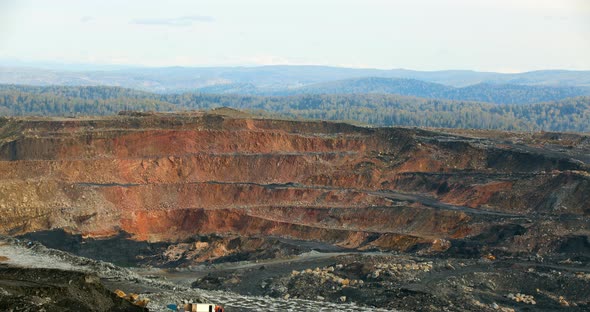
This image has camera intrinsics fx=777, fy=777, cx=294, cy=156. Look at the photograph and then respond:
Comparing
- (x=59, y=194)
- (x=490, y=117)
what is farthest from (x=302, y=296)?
(x=490, y=117)

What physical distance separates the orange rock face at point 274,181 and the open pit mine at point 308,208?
0.17 meters

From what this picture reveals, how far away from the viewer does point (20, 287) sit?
23.4m

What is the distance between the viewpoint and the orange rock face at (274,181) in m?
63.5

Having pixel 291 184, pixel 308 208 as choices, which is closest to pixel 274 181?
pixel 291 184

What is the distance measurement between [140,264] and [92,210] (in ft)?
41.4

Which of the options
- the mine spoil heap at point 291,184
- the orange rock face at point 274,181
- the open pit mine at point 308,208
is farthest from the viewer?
the orange rock face at point 274,181

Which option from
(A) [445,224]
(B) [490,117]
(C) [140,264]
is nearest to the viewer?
(C) [140,264]

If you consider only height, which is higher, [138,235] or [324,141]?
[324,141]

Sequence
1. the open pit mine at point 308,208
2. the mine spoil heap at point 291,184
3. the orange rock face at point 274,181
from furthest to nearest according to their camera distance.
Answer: the orange rock face at point 274,181, the mine spoil heap at point 291,184, the open pit mine at point 308,208

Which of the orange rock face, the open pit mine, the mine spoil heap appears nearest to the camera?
the open pit mine

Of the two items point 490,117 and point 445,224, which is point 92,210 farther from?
point 490,117

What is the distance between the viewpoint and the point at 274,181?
77438mm

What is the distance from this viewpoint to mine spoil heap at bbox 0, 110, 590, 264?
6112 centimetres

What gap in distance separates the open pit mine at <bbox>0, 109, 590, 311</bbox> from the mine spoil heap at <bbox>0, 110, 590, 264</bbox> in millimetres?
164
